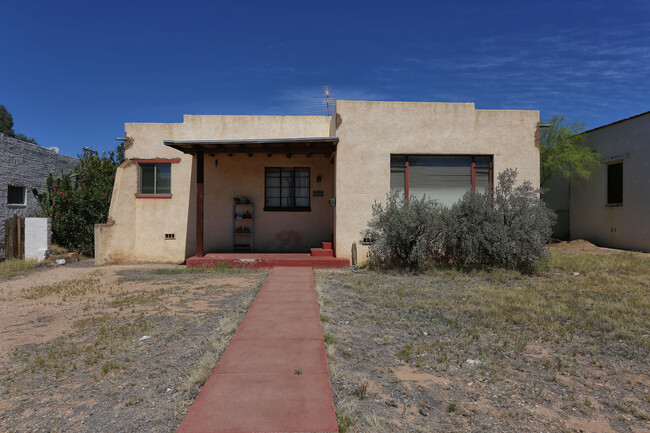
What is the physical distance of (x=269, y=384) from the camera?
10.0ft

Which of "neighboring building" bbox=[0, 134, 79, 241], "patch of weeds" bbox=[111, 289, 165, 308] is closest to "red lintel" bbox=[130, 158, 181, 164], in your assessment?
"neighboring building" bbox=[0, 134, 79, 241]

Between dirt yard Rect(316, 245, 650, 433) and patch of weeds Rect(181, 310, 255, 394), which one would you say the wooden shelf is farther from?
patch of weeds Rect(181, 310, 255, 394)

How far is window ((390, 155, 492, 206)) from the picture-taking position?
10500 mm

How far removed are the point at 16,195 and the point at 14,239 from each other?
223cm

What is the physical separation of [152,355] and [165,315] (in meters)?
1.60

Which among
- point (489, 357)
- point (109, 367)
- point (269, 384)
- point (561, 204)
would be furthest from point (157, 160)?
point (561, 204)

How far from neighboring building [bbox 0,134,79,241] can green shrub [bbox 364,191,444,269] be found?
1180cm

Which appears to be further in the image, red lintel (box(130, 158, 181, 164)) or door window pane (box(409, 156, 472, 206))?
red lintel (box(130, 158, 181, 164))

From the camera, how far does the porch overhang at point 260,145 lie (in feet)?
32.3

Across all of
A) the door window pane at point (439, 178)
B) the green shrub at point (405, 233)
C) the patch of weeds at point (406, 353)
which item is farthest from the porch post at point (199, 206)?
the patch of weeds at point (406, 353)

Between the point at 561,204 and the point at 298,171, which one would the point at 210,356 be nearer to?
the point at 298,171

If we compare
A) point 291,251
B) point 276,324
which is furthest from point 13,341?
point 291,251

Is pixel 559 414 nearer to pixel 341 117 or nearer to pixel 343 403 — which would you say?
pixel 343 403

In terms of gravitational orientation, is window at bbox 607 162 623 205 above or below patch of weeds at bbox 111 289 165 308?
above
